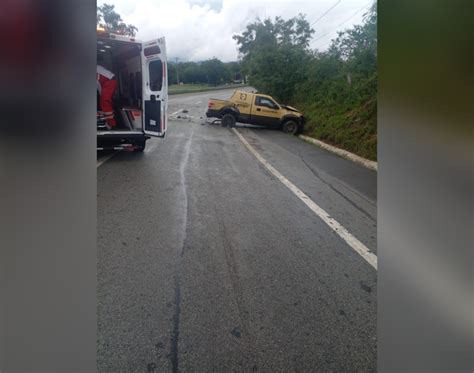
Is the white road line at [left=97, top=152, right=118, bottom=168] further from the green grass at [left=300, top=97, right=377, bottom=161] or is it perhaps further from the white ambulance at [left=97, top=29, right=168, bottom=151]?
the green grass at [left=300, top=97, right=377, bottom=161]

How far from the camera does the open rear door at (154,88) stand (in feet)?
23.8

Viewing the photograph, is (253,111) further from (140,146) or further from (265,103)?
(140,146)

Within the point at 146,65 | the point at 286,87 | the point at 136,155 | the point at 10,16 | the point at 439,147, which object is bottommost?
the point at 136,155

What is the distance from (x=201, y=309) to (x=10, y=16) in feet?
6.86

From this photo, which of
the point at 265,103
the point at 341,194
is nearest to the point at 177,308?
the point at 341,194

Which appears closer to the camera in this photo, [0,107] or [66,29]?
[0,107]

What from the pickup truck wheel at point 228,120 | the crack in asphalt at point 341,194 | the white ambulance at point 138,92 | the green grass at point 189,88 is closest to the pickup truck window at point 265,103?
the pickup truck wheel at point 228,120

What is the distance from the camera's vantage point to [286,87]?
2075 cm

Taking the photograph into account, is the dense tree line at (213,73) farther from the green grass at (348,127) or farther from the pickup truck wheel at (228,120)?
the green grass at (348,127)

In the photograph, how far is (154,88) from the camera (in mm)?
7629

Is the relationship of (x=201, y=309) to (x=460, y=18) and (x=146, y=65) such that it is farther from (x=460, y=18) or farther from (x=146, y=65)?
(x=146, y=65)

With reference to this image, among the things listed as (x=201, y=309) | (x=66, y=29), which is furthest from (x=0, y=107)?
(x=201, y=309)

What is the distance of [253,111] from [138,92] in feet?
26.4

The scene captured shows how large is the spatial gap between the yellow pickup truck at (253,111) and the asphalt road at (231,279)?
398 inches
